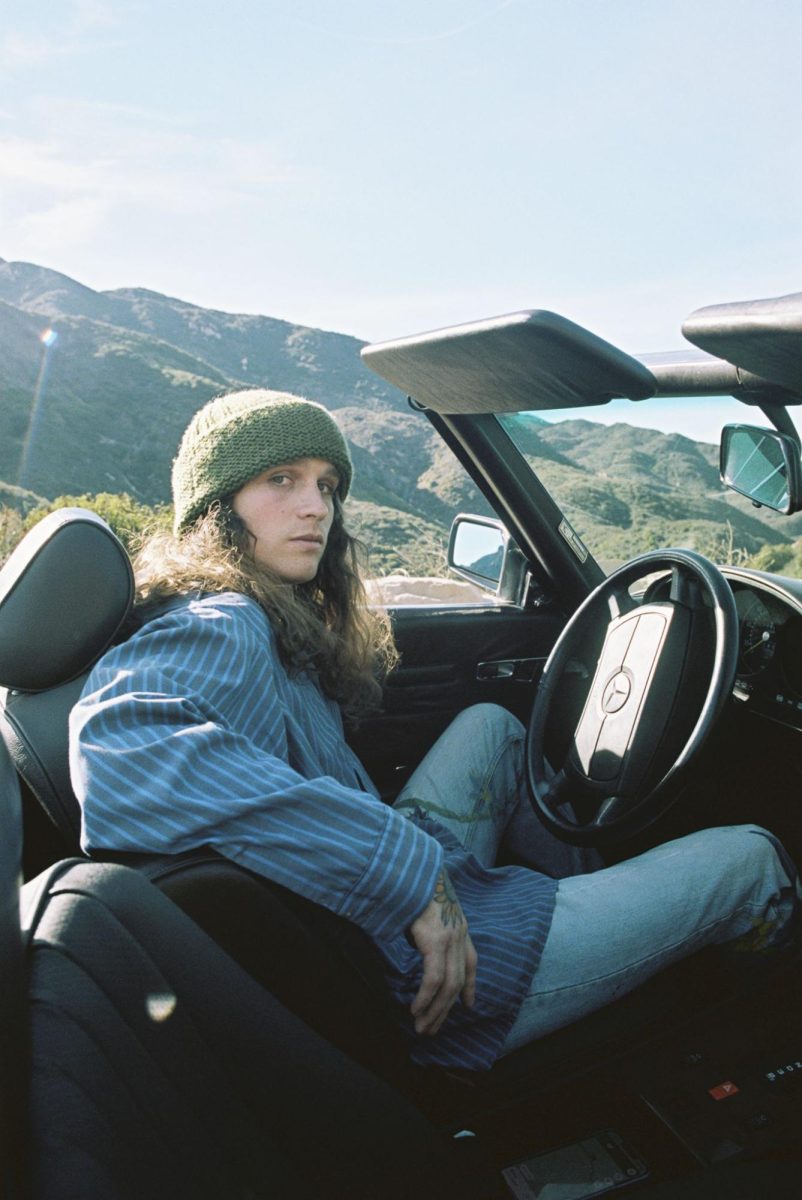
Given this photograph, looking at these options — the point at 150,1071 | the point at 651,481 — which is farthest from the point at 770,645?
the point at 150,1071

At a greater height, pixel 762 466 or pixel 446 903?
pixel 762 466

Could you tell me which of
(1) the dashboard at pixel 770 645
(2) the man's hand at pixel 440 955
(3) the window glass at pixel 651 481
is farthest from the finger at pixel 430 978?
(3) the window glass at pixel 651 481

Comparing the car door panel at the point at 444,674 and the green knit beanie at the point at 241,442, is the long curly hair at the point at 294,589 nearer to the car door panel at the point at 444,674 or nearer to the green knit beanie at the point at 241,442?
the green knit beanie at the point at 241,442

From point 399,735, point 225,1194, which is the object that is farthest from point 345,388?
point 225,1194

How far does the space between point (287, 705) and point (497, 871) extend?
56 cm

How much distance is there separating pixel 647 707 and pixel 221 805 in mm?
1078

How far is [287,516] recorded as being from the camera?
81.1 inches

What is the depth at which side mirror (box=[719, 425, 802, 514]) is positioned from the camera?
2158 millimetres

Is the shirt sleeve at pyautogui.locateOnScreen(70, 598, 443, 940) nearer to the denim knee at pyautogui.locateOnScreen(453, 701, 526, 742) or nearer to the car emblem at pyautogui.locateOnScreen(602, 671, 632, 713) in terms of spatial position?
the car emblem at pyautogui.locateOnScreen(602, 671, 632, 713)

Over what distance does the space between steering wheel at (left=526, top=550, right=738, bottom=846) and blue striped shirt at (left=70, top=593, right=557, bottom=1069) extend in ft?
1.50

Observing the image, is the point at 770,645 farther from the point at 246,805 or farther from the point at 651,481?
the point at 246,805

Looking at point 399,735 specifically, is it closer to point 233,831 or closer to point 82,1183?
point 233,831

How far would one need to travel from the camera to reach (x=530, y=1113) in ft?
5.63

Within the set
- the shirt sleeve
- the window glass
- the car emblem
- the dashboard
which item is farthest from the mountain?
the shirt sleeve
